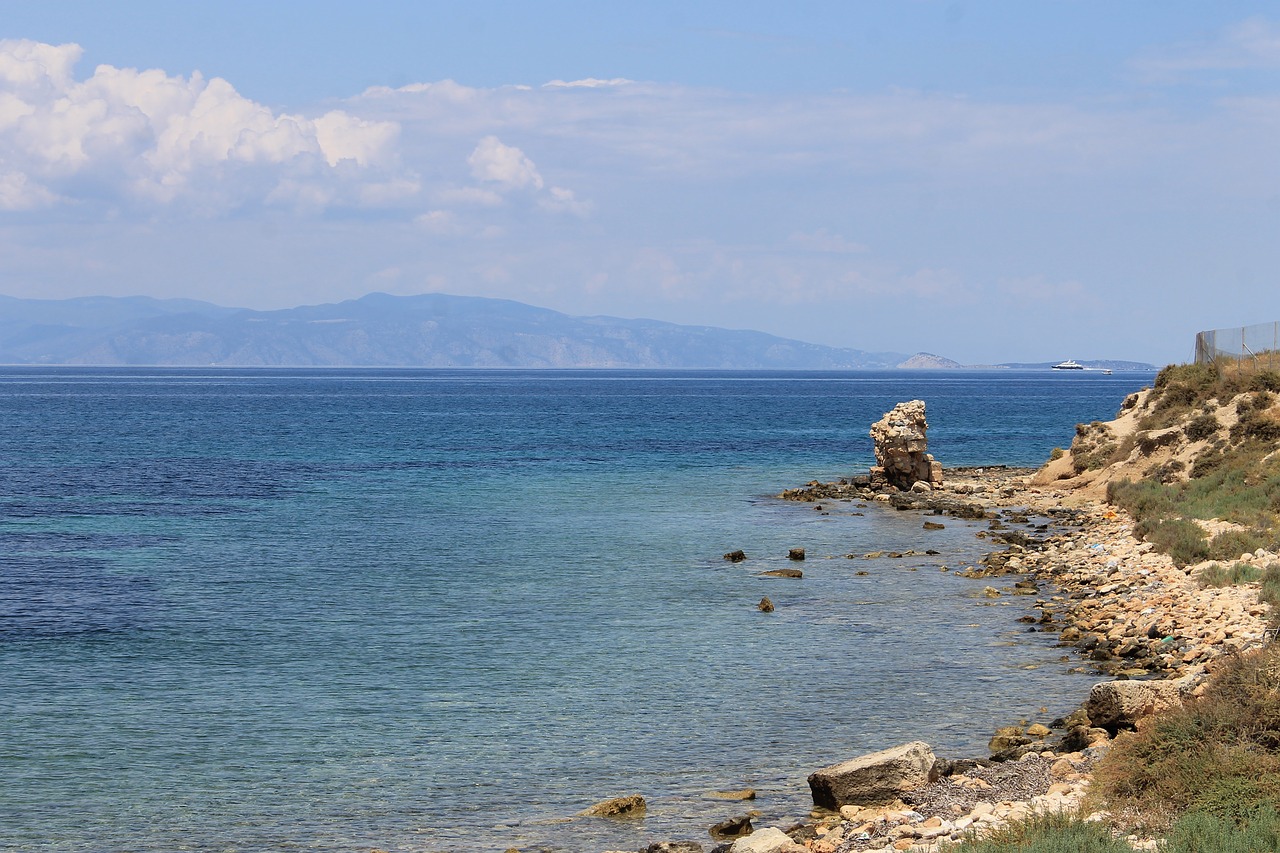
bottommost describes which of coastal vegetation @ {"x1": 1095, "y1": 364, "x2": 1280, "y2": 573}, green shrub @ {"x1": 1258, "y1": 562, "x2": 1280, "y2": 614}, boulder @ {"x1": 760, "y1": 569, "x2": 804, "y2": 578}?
boulder @ {"x1": 760, "y1": 569, "x2": 804, "y2": 578}

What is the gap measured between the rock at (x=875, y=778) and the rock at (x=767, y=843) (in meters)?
1.70

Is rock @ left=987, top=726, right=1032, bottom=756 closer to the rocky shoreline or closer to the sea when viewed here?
the rocky shoreline

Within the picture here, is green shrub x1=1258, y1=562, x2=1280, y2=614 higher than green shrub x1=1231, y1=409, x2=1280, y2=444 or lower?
lower

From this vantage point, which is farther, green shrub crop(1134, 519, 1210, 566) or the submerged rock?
green shrub crop(1134, 519, 1210, 566)

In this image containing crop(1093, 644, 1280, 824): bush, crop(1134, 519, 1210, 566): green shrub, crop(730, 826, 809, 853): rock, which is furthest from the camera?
crop(1134, 519, 1210, 566): green shrub

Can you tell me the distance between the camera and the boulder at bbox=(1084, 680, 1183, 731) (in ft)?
56.4

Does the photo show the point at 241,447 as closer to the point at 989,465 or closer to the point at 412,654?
the point at 989,465

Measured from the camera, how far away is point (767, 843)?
14.3 meters

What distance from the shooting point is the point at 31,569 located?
35562 mm

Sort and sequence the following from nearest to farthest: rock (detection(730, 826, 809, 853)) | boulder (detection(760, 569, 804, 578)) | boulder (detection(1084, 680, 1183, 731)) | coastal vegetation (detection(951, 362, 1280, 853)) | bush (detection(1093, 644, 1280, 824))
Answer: coastal vegetation (detection(951, 362, 1280, 853)) < bush (detection(1093, 644, 1280, 824)) < rock (detection(730, 826, 809, 853)) < boulder (detection(1084, 680, 1183, 731)) < boulder (detection(760, 569, 804, 578))

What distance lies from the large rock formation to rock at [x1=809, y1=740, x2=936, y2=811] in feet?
136

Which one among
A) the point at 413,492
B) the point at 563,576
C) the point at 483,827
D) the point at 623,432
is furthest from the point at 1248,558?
the point at 623,432

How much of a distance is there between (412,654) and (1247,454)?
2966 centimetres

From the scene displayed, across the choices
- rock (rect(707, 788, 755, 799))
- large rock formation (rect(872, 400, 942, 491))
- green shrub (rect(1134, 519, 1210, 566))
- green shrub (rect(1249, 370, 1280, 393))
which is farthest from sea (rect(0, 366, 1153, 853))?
green shrub (rect(1249, 370, 1280, 393))
